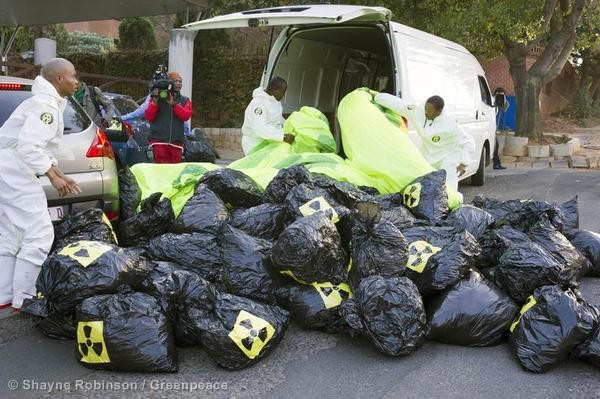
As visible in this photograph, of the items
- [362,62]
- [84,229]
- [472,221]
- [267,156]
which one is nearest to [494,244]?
[472,221]

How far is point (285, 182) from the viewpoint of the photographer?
16.1ft

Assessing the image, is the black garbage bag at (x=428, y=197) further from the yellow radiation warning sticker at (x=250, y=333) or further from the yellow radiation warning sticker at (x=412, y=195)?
the yellow radiation warning sticker at (x=250, y=333)

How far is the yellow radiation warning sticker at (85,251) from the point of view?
140 inches

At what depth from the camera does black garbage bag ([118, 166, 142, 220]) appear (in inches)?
203

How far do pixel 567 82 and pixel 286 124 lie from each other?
2392 cm

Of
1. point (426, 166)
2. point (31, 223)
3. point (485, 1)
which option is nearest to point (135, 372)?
point (31, 223)

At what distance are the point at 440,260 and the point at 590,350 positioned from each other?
95 centimetres

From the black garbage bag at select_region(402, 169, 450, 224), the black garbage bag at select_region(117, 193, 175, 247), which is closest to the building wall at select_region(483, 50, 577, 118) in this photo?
the black garbage bag at select_region(402, 169, 450, 224)

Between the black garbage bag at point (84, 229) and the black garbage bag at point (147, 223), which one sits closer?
the black garbage bag at point (84, 229)

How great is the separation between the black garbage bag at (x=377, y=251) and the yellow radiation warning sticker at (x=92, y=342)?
1.48m

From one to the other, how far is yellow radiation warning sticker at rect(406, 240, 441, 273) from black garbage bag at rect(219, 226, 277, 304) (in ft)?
2.76

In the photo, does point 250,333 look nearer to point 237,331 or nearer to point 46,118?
point 237,331

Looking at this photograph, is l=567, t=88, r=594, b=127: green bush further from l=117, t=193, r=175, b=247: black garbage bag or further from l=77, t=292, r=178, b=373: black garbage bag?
l=77, t=292, r=178, b=373: black garbage bag

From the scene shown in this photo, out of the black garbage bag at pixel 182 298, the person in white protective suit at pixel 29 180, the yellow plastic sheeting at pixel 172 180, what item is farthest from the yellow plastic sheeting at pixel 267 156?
the black garbage bag at pixel 182 298
